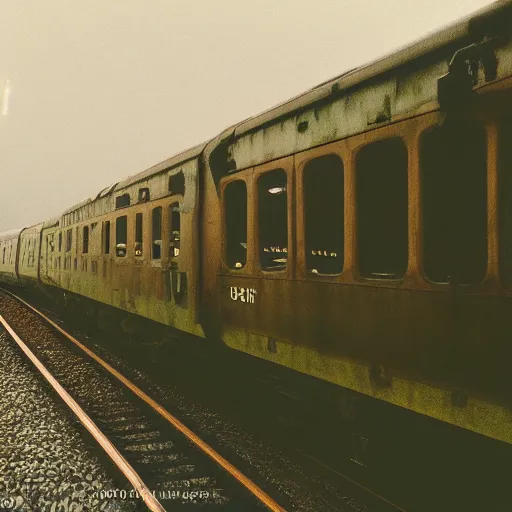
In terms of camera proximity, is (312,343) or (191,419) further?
(191,419)

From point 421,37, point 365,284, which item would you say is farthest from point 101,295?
point 421,37

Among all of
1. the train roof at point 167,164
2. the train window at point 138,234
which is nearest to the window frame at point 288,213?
the train roof at point 167,164

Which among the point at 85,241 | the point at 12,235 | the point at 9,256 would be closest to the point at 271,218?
the point at 85,241

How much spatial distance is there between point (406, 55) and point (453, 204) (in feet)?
3.24

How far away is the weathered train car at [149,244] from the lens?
20.0ft

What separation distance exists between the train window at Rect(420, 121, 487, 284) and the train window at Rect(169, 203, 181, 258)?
3875 millimetres

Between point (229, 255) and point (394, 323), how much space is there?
2423 millimetres

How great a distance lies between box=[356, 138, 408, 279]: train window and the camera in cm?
369

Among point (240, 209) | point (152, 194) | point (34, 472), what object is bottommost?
point (34, 472)

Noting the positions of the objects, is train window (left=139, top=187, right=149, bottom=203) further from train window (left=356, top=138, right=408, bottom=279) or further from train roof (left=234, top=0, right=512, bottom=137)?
train window (left=356, top=138, right=408, bottom=279)

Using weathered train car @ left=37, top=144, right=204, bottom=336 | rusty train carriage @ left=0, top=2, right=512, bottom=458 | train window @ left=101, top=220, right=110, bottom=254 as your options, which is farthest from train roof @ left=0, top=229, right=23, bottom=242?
rusty train carriage @ left=0, top=2, right=512, bottom=458

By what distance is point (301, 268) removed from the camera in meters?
4.19

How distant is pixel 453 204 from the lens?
327 cm

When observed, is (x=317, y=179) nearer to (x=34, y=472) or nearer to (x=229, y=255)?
(x=229, y=255)
